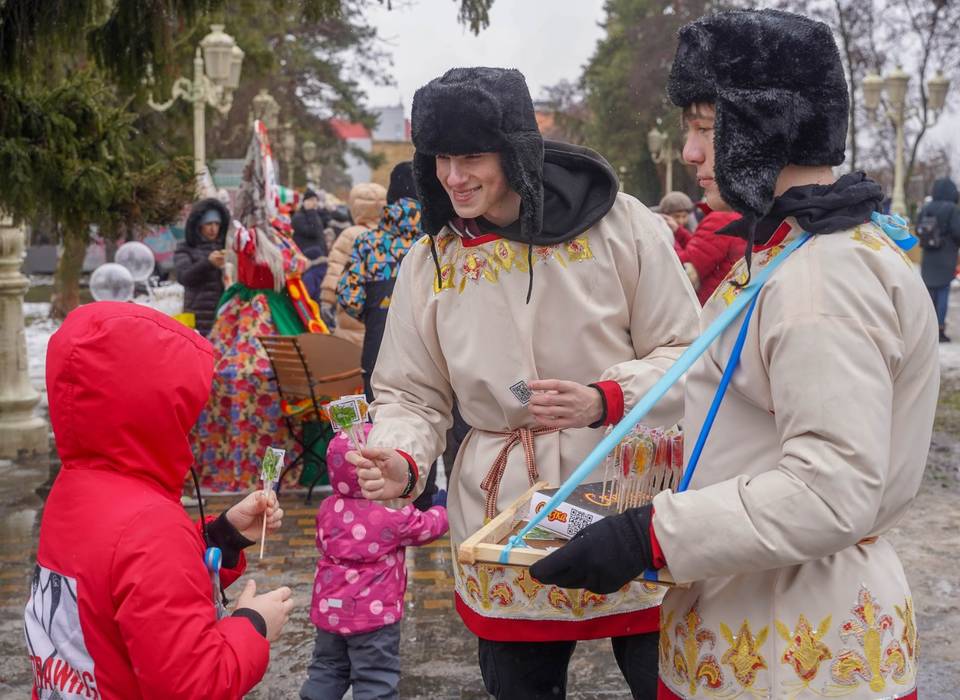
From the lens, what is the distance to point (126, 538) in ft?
7.08

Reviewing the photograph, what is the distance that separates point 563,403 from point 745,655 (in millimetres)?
741

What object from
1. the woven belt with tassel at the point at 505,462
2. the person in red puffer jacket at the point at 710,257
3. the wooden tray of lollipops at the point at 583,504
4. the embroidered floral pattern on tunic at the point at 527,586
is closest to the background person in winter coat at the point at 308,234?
the person in red puffer jacket at the point at 710,257

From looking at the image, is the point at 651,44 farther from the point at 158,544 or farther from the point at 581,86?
the point at 158,544

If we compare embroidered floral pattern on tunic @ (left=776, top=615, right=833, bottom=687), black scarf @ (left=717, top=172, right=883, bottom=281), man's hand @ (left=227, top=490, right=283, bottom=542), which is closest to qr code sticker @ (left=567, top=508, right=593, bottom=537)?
embroidered floral pattern on tunic @ (left=776, top=615, right=833, bottom=687)

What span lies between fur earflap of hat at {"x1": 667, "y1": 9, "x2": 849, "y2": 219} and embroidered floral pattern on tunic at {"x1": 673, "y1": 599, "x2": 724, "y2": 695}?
2.43ft

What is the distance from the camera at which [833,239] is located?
1.94 metres

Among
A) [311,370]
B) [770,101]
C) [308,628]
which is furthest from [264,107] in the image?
[770,101]

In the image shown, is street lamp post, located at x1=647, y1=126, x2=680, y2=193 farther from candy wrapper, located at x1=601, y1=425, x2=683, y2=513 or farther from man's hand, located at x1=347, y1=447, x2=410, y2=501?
candy wrapper, located at x1=601, y1=425, x2=683, y2=513

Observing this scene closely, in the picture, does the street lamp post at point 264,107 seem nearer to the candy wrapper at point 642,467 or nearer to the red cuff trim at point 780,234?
the candy wrapper at point 642,467

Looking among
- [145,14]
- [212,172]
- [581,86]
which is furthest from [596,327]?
[581,86]

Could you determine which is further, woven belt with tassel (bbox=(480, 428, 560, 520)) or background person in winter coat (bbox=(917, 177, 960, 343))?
background person in winter coat (bbox=(917, 177, 960, 343))

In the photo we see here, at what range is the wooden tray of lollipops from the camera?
2.13 m

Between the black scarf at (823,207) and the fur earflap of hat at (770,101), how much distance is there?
1.4 inches

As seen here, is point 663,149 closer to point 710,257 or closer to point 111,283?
point 710,257
